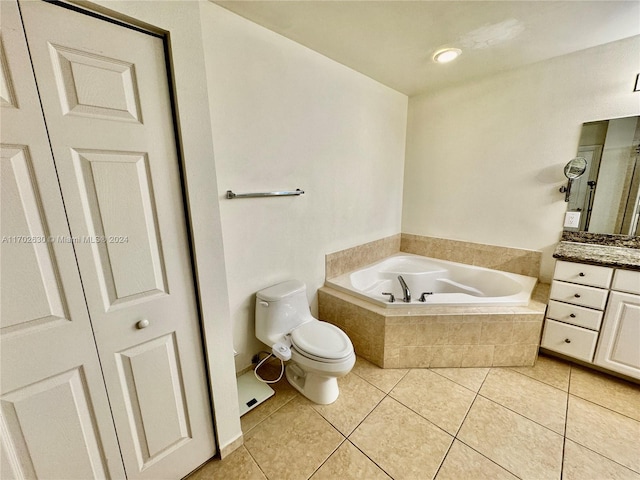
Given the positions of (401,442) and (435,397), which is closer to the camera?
(401,442)

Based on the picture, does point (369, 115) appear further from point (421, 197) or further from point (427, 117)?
point (421, 197)

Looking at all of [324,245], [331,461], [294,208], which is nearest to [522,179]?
[324,245]

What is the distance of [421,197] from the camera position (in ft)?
9.44

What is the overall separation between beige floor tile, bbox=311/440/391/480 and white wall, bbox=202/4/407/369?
2.82 ft

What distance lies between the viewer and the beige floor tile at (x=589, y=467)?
1.19 metres

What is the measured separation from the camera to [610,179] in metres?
1.89

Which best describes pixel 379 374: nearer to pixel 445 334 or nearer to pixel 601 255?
pixel 445 334

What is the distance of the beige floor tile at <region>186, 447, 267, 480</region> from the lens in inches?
47.7

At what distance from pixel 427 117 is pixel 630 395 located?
2644 mm

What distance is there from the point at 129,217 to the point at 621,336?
2781 millimetres

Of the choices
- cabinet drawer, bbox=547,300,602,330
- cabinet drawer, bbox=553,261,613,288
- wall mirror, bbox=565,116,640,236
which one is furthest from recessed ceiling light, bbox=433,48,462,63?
cabinet drawer, bbox=547,300,602,330

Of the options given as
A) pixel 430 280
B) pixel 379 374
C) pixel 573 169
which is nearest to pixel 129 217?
pixel 379 374

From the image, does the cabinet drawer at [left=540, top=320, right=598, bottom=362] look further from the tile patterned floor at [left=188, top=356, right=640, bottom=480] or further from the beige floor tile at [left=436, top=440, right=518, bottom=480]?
the beige floor tile at [left=436, top=440, right=518, bottom=480]

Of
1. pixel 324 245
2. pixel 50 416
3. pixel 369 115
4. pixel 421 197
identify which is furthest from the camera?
pixel 421 197
